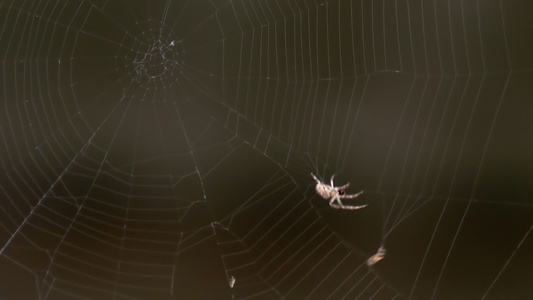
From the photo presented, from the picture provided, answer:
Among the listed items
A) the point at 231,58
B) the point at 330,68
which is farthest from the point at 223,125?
the point at 330,68

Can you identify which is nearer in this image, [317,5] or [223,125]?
[317,5]

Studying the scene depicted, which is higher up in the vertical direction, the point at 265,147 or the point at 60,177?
the point at 60,177

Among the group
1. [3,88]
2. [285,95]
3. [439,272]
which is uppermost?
[3,88]

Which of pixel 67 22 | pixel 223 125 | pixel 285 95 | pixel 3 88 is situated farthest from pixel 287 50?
pixel 3 88

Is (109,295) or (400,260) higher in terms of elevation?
(109,295)

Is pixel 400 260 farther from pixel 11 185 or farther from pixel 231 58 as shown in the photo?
pixel 11 185

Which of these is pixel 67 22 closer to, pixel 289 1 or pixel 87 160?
pixel 87 160
